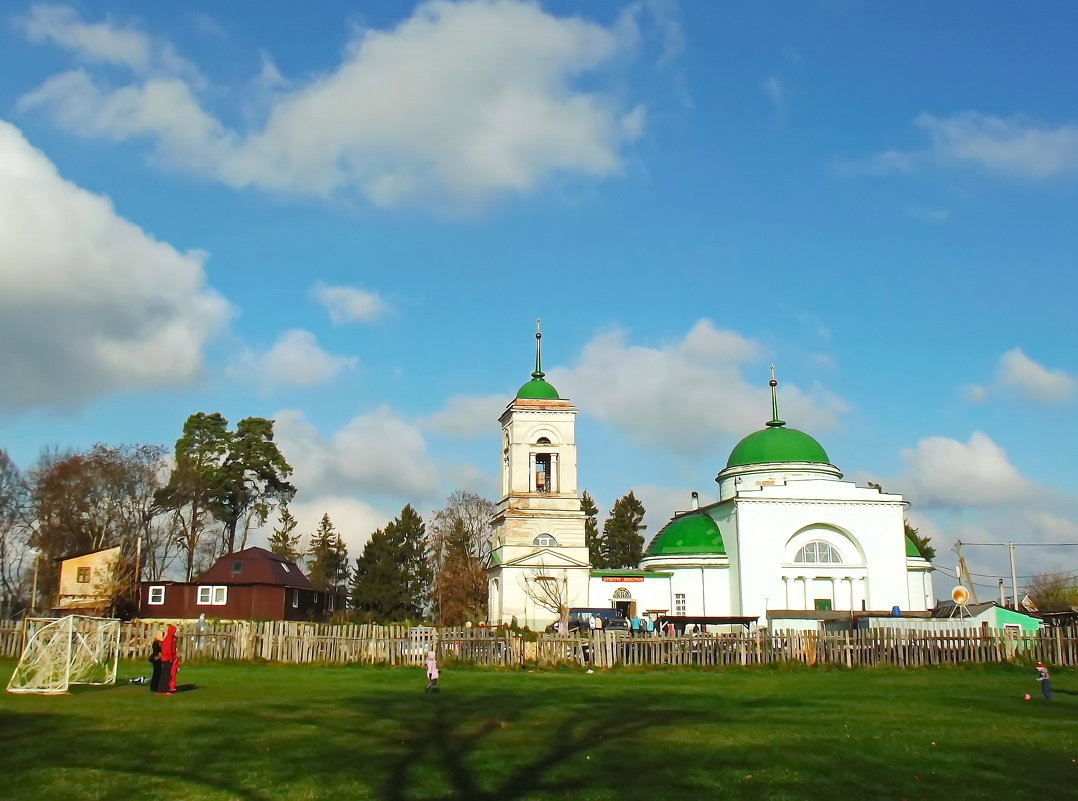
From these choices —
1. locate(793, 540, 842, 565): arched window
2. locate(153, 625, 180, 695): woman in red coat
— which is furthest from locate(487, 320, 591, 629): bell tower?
locate(153, 625, 180, 695): woman in red coat

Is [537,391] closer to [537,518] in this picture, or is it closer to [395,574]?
[537,518]

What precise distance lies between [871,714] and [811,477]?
139 feet

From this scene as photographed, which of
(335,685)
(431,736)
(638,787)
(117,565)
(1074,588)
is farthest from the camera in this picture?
(1074,588)

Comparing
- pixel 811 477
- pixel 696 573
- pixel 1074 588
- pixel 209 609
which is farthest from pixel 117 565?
pixel 1074 588

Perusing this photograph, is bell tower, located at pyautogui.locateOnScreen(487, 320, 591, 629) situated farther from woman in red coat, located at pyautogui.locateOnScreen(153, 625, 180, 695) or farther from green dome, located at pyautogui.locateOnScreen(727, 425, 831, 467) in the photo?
woman in red coat, located at pyautogui.locateOnScreen(153, 625, 180, 695)

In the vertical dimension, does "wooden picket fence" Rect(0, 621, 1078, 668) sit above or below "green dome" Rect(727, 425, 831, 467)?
below

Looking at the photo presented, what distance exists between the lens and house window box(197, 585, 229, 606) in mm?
57250

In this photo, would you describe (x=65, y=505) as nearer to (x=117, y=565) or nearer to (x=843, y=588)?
(x=117, y=565)

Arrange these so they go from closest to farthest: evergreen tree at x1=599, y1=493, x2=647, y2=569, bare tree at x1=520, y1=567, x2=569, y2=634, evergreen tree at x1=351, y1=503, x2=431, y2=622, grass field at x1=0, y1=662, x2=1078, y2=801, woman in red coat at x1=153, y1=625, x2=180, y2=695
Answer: grass field at x1=0, y1=662, x2=1078, y2=801 < woman in red coat at x1=153, y1=625, x2=180, y2=695 < bare tree at x1=520, y1=567, x2=569, y2=634 < evergreen tree at x1=351, y1=503, x2=431, y2=622 < evergreen tree at x1=599, y1=493, x2=647, y2=569

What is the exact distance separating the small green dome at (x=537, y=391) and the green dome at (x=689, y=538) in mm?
10380

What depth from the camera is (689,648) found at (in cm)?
3083

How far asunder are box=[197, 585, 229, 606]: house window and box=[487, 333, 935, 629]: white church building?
49.7 feet

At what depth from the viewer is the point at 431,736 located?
1465 cm

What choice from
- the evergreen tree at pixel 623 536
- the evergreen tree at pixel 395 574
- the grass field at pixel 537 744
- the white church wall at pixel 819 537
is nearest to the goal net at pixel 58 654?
the grass field at pixel 537 744
